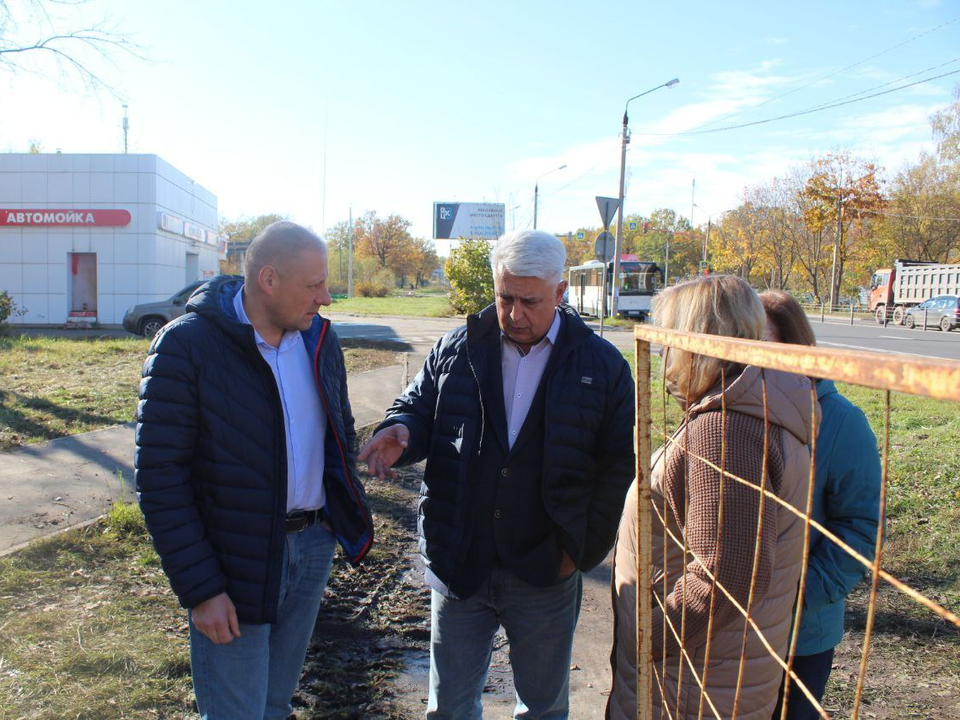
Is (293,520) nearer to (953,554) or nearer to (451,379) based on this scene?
(451,379)

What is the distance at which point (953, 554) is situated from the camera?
14.7 feet

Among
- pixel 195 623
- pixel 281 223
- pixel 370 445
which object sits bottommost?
pixel 195 623

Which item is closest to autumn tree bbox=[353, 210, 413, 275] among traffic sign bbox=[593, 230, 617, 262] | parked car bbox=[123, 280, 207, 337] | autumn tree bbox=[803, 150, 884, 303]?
autumn tree bbox=[803, 150, 884, 303]

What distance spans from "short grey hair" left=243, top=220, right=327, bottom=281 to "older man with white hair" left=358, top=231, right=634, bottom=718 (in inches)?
25.0

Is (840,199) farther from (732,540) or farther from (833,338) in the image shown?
(732,540)

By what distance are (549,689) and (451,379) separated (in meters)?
1.09

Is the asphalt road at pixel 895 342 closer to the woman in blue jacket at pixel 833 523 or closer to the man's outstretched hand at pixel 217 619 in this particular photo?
the woman in blue jacket at pixel 833 523

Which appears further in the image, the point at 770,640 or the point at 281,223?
the point at 281,223

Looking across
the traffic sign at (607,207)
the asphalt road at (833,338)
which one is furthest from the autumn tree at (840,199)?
the traffic sign at (607,207)

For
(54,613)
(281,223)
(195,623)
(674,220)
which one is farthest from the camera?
(674,220)

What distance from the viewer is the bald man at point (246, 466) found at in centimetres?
202

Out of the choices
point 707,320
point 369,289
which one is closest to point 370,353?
point 707,320

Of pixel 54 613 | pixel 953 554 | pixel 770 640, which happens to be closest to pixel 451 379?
pixel 770 640

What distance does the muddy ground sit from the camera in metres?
3.13
